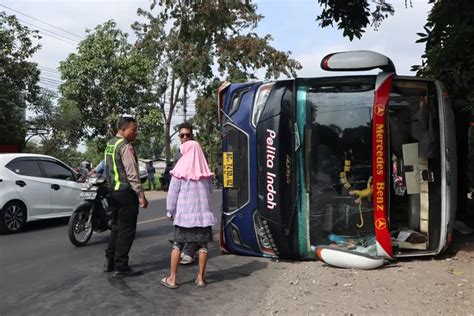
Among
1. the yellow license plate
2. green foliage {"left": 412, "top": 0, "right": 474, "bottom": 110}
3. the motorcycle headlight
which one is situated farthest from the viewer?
the yellow license plate

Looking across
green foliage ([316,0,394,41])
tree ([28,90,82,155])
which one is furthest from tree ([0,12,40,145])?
green foliage ([316,0,394,41])

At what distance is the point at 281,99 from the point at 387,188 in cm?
165

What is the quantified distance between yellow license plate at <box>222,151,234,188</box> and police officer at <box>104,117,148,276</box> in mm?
1154

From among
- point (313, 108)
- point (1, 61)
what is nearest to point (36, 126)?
point (1, 61)

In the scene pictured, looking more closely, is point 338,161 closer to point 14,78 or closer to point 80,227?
point 80,227

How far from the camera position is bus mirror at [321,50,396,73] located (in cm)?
615

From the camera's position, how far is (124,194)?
5.84 metres

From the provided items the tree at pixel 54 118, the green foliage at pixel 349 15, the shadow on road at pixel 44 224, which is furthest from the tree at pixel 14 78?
the green foliage at pixel 349 15

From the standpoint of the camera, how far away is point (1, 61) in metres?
19.6

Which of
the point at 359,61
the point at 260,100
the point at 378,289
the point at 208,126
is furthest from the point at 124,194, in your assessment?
the point at 208,126

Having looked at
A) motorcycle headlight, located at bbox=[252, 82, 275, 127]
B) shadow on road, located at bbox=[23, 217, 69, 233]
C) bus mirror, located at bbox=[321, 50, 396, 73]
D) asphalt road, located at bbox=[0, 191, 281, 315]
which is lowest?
asphalt road, located at bbox=[0, 191, 281, 315]

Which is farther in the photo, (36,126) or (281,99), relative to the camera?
(36,126)

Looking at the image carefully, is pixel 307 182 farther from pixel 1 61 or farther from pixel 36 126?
pixel 36 126

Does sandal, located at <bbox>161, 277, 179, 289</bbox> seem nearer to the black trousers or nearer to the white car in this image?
the black trousers
